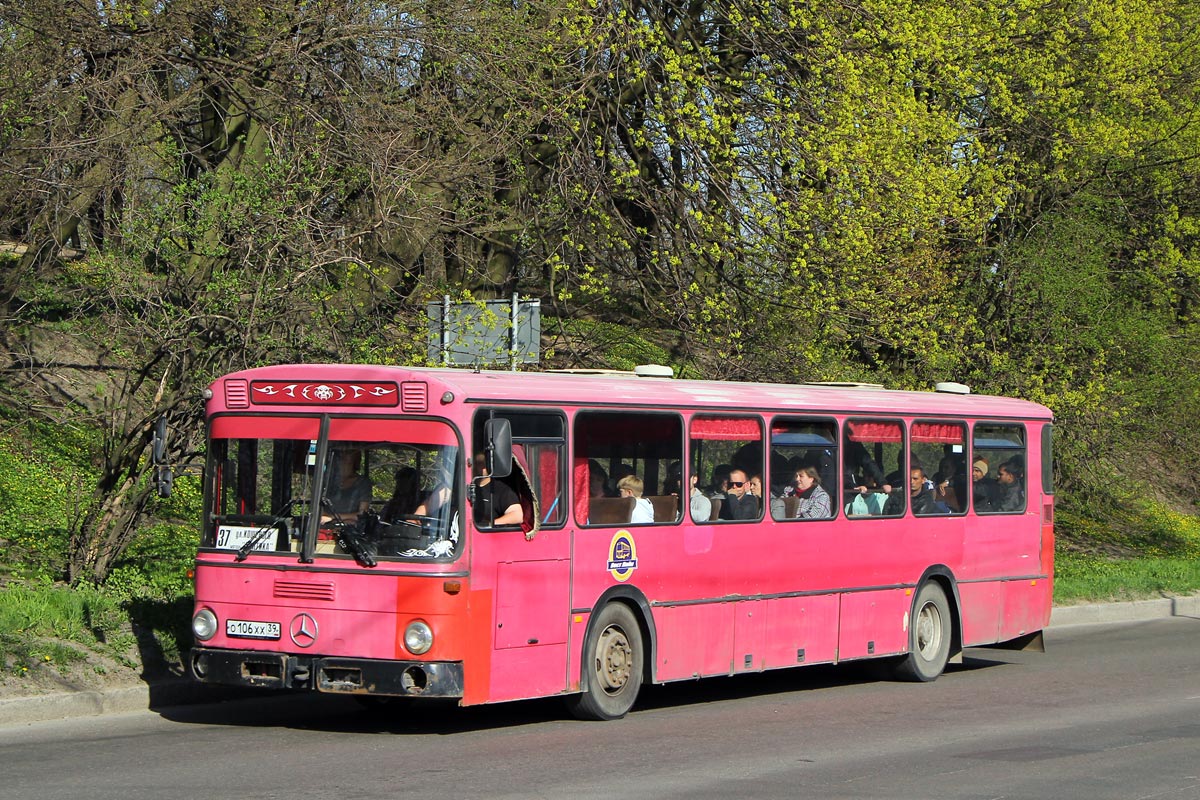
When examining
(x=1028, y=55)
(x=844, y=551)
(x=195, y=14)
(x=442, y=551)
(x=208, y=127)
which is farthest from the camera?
(x=1028, y=55)

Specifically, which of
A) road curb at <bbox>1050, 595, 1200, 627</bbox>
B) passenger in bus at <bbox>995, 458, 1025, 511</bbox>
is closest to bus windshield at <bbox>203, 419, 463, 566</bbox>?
passenger in bus at <bbox>995, 458, 1025, 511</bbox>

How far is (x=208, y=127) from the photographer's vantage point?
816 inches

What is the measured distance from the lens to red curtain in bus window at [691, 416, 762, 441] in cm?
1272

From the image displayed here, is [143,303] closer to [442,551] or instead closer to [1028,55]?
[442,551]

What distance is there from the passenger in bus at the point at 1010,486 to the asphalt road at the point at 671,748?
2419 mm

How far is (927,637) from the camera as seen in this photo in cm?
1529

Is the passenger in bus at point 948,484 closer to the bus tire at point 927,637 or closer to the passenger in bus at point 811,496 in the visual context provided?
the bus tire at point 927,637

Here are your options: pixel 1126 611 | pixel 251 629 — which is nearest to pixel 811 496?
pixel 251 629

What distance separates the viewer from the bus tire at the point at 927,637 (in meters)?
15.0

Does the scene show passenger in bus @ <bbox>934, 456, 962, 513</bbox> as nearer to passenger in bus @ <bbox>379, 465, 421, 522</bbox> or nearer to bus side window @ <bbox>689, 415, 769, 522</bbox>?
bus side window @ <bbox>689, 415, 769, 522</bbox>

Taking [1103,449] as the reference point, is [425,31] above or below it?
above

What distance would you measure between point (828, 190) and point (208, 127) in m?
8.11

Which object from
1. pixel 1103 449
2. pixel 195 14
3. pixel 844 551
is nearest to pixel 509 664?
pixel 844 551

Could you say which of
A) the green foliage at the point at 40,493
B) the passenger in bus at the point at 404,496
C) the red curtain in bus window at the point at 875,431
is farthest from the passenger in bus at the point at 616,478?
the green foliage at the point at 40,493
